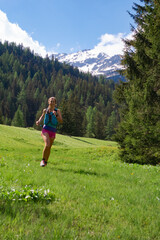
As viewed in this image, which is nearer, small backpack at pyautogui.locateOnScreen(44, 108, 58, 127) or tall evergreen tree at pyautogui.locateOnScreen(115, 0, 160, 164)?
small backpack at pyautogui.locateOnScreen(44, 108, 58, 127)

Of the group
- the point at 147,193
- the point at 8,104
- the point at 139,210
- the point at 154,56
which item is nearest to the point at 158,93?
the point at 154,56

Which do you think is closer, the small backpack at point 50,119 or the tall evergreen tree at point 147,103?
the small backpack at point 50,119

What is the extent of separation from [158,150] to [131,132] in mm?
2400

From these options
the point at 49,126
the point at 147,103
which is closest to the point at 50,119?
the point at 49,126

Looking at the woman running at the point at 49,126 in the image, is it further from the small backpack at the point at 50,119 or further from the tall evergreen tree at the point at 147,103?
the tall evergreen tree at the point at 147,103

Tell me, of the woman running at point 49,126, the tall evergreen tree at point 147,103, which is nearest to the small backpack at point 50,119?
the woman running at point 49,126

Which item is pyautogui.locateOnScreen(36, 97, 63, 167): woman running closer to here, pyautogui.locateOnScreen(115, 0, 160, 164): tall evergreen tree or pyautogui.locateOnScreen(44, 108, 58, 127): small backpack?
pyautogui.locateOnScreen(44, 108, 58, 127): small backpack

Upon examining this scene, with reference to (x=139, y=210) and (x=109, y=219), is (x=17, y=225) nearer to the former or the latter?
(x=109, y=219)

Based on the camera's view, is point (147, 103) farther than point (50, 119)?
Yes

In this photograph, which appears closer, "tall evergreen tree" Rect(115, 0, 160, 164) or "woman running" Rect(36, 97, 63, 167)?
"woman running" Rect(36, 97, 63, 167)

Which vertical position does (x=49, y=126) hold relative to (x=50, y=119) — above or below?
below

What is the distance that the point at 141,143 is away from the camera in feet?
46.3

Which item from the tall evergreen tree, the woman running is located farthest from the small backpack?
the tall evergreen tree

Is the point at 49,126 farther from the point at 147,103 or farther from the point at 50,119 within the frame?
the point at 147,103
